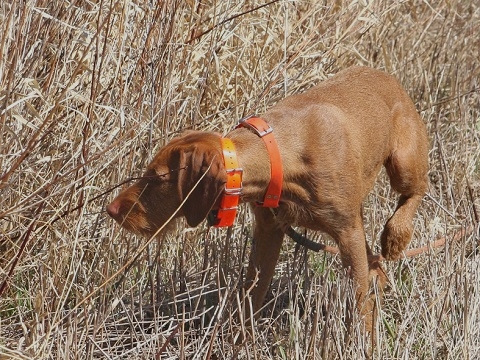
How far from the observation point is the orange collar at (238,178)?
13.0 feet

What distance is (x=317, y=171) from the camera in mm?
4363

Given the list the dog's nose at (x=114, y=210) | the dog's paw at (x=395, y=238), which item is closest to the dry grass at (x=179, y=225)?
the dog's paw at (x=395, y=238)

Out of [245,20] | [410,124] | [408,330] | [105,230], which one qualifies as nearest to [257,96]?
[245,20]

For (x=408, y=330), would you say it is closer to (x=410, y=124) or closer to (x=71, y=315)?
(x=410, y=124)

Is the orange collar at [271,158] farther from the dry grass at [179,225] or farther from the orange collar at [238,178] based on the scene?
the dry grass at [179,225]

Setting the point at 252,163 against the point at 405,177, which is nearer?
the point at 252,163

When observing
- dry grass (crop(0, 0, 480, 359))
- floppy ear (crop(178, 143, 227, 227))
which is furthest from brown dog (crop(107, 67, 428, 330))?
dry grass (crop(0, 0, 480, 359))

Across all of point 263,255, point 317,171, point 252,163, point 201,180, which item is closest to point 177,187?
point 201,180

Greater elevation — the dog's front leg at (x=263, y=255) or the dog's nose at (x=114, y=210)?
the dog's nose at (x=114, y=210)

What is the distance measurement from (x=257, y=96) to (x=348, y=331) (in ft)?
5.75

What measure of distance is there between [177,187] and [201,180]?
198 millimetres

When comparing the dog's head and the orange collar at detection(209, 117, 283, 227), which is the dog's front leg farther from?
the dog's head

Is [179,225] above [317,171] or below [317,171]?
below

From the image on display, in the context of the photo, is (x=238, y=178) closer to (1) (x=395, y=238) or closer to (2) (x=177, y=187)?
(2) (x=177, y=187)
